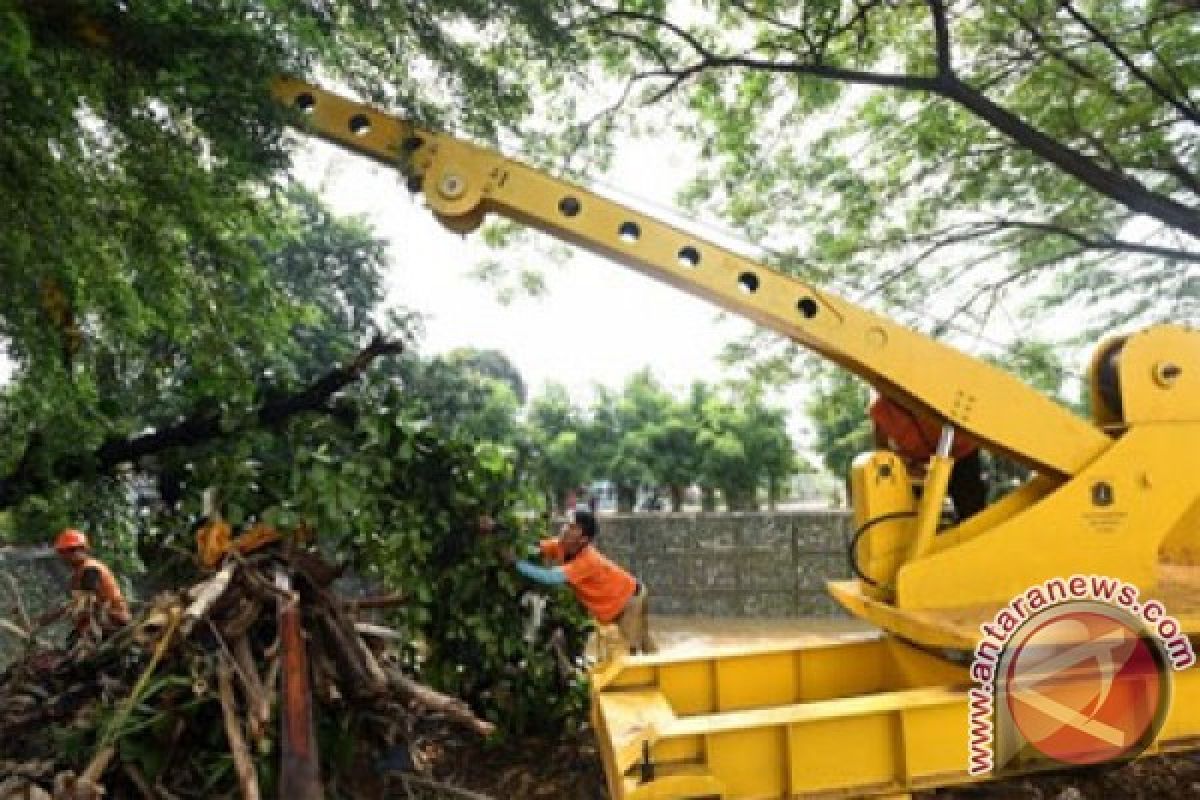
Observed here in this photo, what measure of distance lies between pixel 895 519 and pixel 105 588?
14.8ft

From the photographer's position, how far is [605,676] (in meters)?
5.03

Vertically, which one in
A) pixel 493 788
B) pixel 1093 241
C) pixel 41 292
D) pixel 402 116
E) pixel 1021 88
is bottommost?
pixel 493 788

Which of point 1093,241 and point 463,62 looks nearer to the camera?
point 463,62

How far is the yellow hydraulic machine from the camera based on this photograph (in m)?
4.08

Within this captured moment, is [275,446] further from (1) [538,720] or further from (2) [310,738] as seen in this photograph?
(1) [538,720]

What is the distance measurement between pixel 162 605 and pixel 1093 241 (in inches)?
369

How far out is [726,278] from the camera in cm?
508

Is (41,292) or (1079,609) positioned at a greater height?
(41,292)

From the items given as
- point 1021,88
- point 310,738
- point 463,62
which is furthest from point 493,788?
point 1021,88

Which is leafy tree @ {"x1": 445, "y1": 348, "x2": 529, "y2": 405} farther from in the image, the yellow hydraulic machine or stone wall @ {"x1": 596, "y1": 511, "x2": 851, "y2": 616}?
the yellow hydraulic machine

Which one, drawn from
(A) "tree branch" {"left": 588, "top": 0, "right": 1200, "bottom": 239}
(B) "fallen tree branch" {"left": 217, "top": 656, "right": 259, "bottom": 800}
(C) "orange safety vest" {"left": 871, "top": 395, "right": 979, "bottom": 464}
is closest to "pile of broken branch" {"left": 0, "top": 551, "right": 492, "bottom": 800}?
(B) "fallen tree branch" {"left": 217, "top": 656, "right": 259, "bottom": 800}

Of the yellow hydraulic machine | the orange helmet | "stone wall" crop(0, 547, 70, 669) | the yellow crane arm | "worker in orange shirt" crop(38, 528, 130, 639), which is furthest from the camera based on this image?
"stone wall" crop(0, 547, 70, 669)

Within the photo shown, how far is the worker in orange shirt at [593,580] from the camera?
6.05m

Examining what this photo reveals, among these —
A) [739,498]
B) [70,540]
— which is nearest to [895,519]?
[70,540]
